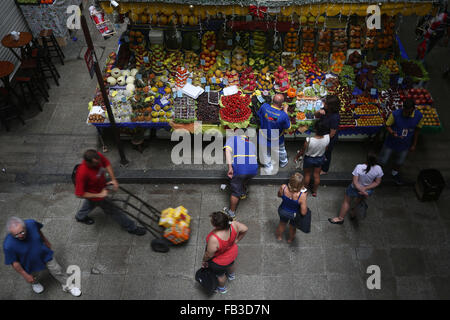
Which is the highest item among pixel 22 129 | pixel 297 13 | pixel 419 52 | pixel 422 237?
pixel 297 13

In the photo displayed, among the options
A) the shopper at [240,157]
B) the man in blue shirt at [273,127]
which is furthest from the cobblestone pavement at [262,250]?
the shopper at [240,157]

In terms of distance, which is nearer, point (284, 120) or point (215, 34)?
point (284, 120)

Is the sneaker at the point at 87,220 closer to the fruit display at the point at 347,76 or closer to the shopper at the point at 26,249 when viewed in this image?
the shopper at the point at 26,249

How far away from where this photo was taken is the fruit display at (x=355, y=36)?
9.19m

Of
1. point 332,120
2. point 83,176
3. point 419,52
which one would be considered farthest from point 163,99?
point 419,52

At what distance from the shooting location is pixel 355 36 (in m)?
9.23

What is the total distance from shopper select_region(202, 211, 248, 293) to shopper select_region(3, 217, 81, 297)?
8.10 feet

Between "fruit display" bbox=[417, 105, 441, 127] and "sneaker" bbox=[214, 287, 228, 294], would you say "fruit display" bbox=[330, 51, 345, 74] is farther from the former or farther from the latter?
"sneaker" bbox=[214, 287, 228, 294]

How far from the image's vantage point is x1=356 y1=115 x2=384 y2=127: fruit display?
8.12m

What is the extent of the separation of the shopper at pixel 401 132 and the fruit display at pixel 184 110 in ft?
13.6

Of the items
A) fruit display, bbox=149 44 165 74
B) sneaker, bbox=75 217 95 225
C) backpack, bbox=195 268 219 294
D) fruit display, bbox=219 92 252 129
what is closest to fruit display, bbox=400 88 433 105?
fruit display, bbox=219 92 252 129

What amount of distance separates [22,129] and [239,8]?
6.08 m

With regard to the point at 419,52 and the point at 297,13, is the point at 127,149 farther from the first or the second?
the point at 419,52

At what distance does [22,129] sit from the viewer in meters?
9.22
